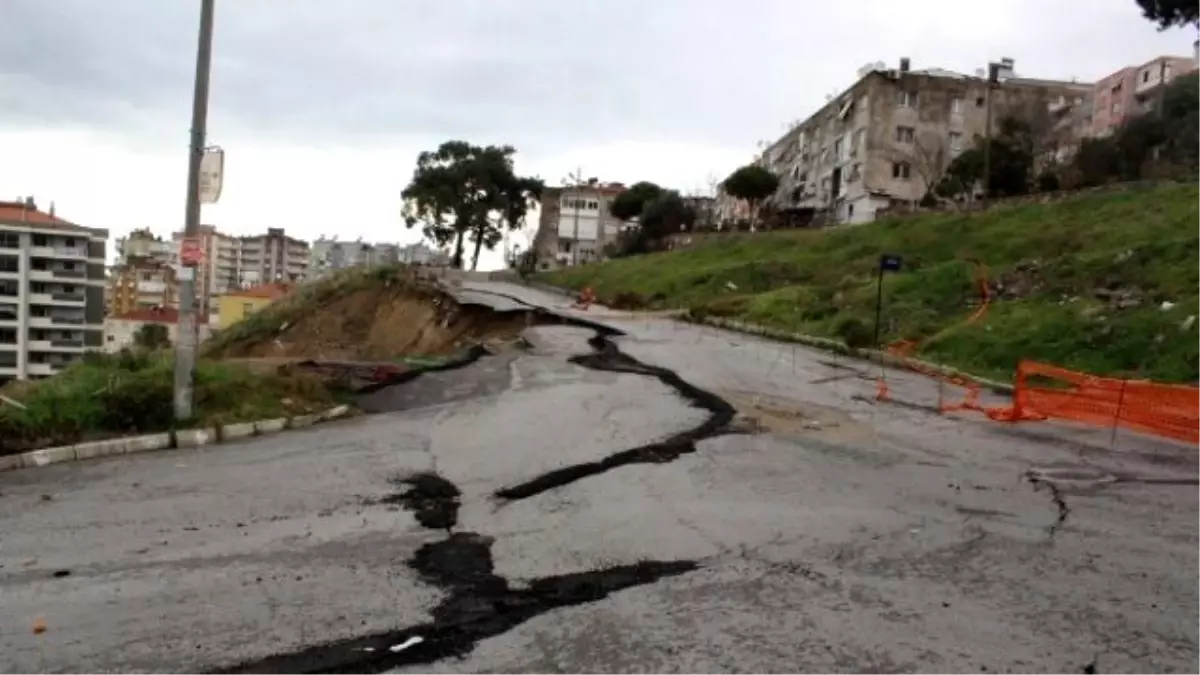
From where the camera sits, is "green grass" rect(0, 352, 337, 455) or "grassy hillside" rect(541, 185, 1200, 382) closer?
"green grass" rect(0, 352, 337, 455)

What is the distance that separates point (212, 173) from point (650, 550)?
7.36m

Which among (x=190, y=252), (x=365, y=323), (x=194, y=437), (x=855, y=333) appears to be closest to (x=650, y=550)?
(x=194, y=437)

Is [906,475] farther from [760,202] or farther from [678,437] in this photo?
[760,202]

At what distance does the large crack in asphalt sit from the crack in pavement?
3087mm

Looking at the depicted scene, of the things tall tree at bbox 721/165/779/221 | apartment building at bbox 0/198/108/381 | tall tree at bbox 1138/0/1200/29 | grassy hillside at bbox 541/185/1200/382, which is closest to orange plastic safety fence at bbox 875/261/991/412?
grassy hillside at bbox 541/185/1200/382

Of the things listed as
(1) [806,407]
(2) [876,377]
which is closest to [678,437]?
(1) [806,407]

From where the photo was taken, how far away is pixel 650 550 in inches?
246

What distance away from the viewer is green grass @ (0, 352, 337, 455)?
9.84 meters

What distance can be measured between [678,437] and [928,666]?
6.40 metres

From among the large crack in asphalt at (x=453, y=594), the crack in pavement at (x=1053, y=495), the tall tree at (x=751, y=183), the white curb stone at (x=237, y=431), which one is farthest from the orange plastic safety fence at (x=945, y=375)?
the tall tree at (x=751, y=183)

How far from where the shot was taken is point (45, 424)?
988 cm

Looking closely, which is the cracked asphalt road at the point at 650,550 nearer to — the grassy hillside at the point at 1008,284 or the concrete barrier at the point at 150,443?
the concrete barrier at the point at 150,443

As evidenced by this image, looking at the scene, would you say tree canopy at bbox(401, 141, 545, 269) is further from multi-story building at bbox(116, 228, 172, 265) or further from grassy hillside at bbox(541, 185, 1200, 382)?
multi-story building at bbox(116, 228, 172, 265)

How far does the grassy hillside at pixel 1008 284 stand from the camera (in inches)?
738
